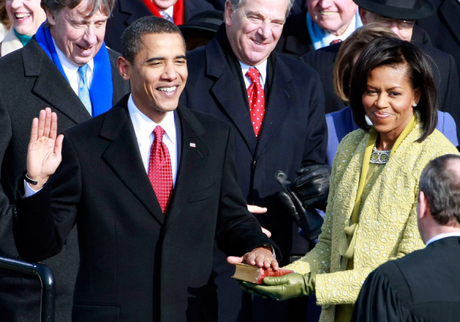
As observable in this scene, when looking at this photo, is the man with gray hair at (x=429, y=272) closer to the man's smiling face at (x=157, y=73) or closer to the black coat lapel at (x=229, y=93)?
the man's smiling face at (x=157, y=73)

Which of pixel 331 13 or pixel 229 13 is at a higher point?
pixel 331 13

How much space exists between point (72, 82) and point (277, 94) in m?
1.21

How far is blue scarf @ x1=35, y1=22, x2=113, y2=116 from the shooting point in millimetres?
4426

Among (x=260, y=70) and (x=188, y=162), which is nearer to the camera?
(x=188, y=162)

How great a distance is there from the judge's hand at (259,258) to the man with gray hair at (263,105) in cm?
97

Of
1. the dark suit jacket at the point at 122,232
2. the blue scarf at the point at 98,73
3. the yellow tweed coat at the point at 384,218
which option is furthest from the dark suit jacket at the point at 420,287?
the blue scarf at the point at 98,73

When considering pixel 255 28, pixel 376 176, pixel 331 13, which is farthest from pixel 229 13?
pixel 376 176

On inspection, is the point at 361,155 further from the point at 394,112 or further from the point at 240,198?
the point at 240,198

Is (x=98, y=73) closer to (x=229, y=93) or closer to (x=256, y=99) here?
(x=229, y=93)

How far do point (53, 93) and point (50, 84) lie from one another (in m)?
0.06

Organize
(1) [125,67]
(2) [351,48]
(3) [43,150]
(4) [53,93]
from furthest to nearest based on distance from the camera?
(2) [351,48], (4) [53,93], (1) [125,67], (3) [43,150]

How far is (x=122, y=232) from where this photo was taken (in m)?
3.36

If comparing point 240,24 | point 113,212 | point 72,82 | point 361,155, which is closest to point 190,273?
point 113,212

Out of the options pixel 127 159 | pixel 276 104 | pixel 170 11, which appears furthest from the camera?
pixel 170 11
